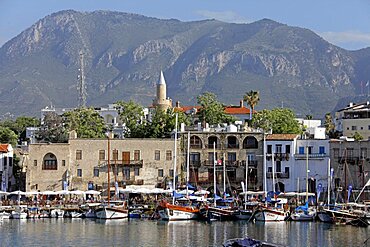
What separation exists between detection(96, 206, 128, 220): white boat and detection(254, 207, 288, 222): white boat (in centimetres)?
1138

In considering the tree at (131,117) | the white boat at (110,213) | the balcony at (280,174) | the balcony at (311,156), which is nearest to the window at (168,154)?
the balcony at (280,174)

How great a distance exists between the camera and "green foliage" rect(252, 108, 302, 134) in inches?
4050

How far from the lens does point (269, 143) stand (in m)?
87.4

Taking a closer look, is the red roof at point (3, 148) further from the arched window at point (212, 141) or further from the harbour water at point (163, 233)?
the arched window at point (212, 141)

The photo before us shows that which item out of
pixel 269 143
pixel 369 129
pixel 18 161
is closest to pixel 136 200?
pixel 269 143

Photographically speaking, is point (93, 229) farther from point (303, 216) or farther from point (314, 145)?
point (314, 145)

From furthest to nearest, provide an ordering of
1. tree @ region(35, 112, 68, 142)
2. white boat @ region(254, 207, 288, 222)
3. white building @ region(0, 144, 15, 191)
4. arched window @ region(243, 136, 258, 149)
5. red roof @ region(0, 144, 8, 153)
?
tree @ region(35, 112, 68, 142) → red roof @ region(0, 144, 8, 153) → white building @ region(0, 144, 15, 191) → arched window @ region(243, 136, 258, 149) → white boat @ region(254, 207, 288, 222)

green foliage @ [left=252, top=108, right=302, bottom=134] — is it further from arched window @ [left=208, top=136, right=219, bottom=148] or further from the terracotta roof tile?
arched window @ [left=208, top=136, right=219, bottom=148]

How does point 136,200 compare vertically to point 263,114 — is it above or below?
below

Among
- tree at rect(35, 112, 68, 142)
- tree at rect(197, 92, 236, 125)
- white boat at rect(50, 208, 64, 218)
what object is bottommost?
white boat at rect(50, 208, 64, 218)

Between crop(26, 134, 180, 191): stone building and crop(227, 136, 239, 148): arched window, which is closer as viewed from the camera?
crop(26, 134, 180, 191): stone building

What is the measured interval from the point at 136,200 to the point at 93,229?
16.9m

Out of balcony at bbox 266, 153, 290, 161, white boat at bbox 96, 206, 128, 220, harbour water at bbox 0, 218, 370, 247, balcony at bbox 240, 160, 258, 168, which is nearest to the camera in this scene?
harbour water at bbox 0, 218, 370, 247

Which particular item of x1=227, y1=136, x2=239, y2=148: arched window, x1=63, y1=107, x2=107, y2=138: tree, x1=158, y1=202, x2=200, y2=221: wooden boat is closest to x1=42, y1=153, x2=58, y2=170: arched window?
x1=63, y1=107, x2=107, y2=138: tree
